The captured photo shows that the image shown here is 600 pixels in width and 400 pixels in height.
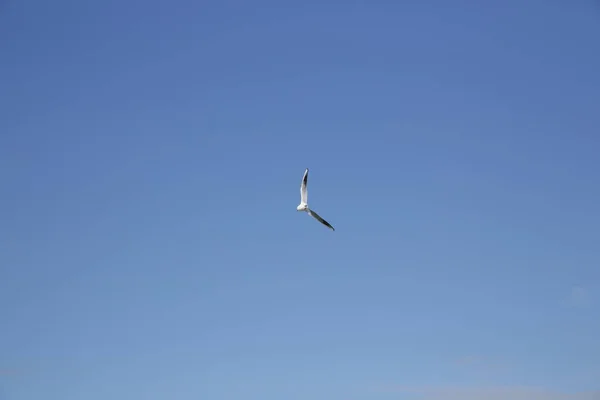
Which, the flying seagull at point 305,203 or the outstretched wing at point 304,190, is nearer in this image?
the flying seagull at point 305,203

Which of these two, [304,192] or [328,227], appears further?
[304,192]

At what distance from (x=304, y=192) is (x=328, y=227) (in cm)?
830

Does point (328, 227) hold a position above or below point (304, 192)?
below

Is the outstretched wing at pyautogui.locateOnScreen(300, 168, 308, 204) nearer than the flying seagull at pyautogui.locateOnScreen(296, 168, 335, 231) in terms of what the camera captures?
No

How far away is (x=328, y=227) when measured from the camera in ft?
227

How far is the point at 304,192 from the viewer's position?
74562 mm
